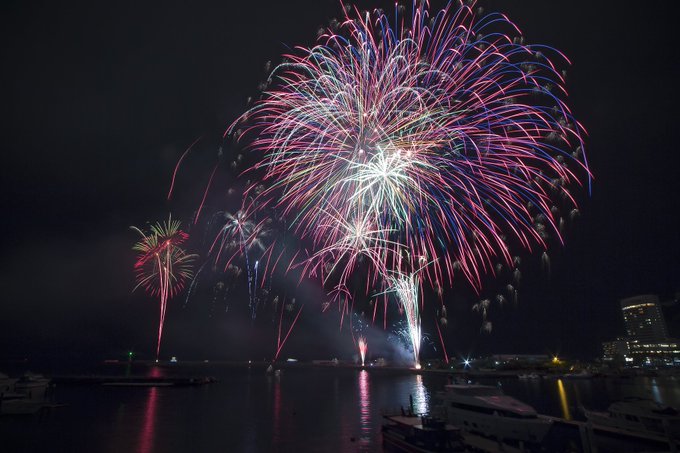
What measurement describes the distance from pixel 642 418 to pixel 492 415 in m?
14.9

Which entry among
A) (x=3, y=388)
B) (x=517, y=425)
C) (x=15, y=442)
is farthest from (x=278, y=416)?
(x=3, y=388)

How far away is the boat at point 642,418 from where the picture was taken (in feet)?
122

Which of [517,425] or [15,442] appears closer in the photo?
[517,425]

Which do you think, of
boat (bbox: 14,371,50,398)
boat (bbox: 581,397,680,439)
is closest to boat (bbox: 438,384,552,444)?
boat (bbox: 581,397,680,439)

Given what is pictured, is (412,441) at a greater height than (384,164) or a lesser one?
lesser

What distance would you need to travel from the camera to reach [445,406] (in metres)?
44.2

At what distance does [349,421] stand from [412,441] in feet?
72.6

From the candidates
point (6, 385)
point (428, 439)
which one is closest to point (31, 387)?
point (6, 385)

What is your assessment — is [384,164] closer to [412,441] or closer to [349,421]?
[412,441]

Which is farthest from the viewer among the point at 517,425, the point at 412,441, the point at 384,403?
the point at 384,403

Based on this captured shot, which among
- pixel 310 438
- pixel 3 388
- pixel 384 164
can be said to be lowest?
pixel 310 438

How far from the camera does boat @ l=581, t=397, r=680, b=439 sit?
3712 cm

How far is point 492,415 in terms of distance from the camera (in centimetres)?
3806

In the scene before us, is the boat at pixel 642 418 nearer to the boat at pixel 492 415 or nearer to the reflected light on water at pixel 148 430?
the boat at pixel 492 415
